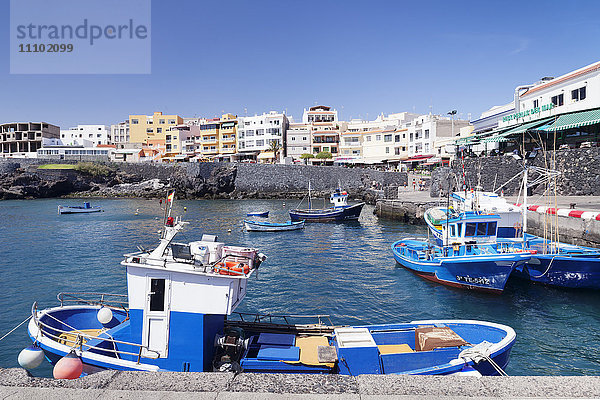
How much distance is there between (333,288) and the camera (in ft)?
61.7

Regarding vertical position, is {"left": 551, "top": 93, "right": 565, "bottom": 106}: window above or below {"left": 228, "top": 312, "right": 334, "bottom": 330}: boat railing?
above

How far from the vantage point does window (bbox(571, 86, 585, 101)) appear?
37.2m

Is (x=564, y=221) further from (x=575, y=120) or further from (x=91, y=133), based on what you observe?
(x=91, y=133)

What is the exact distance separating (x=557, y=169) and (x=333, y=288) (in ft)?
90.3

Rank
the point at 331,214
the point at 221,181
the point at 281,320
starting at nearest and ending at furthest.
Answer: the point at 281,320
the point at 331,214
the point at 221,181

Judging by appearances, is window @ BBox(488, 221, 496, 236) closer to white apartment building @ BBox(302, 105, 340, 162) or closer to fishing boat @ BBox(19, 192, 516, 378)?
fishing boat @ BBox(19, 192, 516, 378)

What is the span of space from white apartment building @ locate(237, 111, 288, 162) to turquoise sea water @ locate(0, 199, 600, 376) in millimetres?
51491

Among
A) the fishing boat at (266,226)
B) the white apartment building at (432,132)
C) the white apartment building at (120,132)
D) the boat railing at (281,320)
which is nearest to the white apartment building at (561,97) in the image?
the white apartment building at (432,132)

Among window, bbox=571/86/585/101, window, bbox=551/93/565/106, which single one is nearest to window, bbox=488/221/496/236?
window, bbox=571/86/585/101

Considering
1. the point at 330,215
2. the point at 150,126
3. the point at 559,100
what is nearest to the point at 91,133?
the point at 150,126

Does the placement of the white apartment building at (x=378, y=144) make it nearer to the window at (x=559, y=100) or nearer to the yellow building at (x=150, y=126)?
the window at (x=559, y=100)

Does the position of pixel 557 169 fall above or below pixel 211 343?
above

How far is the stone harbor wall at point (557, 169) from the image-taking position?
32625 millimetres

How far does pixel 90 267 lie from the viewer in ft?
75.3
